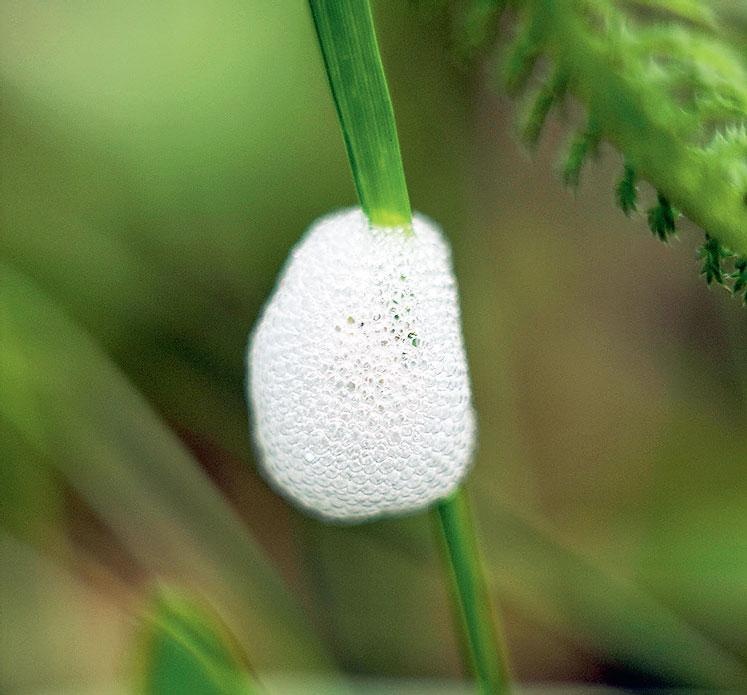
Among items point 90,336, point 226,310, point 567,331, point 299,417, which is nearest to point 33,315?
point 90,336

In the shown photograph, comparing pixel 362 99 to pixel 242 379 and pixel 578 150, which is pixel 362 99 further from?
pixel 242 379

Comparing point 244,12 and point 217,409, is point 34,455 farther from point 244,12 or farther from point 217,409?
point 244,12

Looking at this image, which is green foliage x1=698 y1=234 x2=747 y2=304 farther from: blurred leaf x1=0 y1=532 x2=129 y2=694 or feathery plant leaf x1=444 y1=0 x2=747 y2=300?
blurred leaf x1=0 y1=532 x2=129 y2=694

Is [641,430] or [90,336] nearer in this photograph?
[90,336]

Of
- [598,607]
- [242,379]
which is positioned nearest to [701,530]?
[598,607]

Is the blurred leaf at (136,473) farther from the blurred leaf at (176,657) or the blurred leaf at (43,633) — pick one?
the blurred leaf at (176,657)

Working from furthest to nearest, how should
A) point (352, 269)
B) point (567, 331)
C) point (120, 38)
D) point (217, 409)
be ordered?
point (567, 331) → point (217, 409) → point (120, 38) → point (352, 269)

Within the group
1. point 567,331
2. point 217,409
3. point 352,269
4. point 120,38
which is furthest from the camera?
point 567,331
